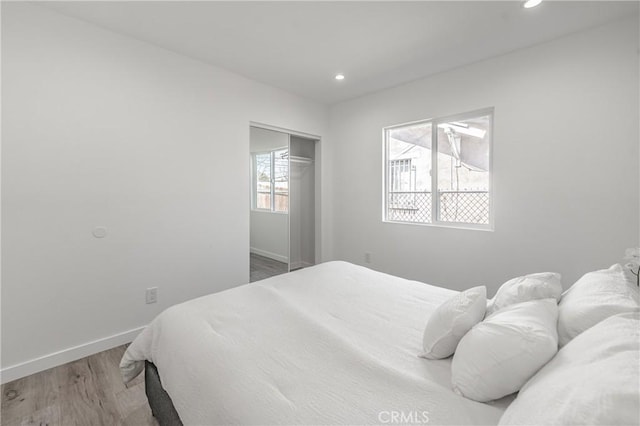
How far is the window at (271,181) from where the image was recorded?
140 inches

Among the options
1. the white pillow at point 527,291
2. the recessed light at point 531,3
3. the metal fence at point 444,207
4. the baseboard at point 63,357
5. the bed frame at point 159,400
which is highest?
the recessed light at point 531,3

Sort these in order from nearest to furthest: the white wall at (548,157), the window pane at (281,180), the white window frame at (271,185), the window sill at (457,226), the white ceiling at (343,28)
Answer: the white ceiling at (343,28) < the white wall at (548,157) < the window sill at (457,226) < the white window frame at (271,185) < the window pane at (281,180)

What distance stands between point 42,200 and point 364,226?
323 cm

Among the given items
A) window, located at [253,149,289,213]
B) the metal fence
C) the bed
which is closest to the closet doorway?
window, located at [253,149,289,213]

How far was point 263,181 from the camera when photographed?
3641 millimetres

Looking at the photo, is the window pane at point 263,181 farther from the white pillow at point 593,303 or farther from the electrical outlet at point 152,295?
the white pillow at point 593,303

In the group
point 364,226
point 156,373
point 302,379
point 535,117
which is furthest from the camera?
point 364,226

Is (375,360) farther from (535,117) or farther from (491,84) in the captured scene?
(491,84)

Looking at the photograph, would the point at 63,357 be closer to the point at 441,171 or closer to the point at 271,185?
the point at 271,185

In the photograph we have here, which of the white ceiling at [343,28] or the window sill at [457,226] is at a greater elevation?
the white ceiling at [343,28]

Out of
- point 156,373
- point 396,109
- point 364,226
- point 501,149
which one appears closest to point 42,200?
point 156,373

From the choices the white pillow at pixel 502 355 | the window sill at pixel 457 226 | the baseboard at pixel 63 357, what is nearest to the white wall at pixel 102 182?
the baseboard at pixel 63 357

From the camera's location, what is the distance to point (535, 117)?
2529mm

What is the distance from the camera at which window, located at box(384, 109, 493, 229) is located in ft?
9.70
